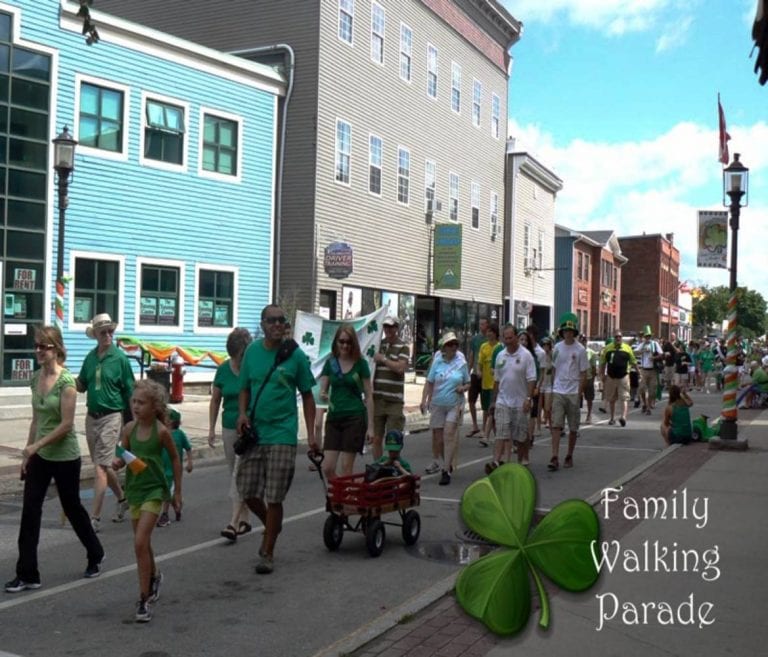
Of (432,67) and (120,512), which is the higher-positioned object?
(432,67)

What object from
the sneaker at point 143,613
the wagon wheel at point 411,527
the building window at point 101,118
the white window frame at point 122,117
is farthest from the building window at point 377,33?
the sneaker at point 143,613

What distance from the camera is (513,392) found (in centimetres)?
1038

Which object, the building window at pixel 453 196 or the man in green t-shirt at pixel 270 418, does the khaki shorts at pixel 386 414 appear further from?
the building window at pixel 453 196

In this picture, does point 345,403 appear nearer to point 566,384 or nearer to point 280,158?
point 566,384

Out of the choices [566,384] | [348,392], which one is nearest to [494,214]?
[566,384]

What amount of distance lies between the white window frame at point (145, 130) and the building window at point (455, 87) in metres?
12.9

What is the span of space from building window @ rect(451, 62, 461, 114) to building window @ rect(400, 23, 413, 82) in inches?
129

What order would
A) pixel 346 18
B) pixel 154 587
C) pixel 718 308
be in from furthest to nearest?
pixel 718 308, pixel 346 18, pixel 154 587

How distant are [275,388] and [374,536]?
157 centimetres

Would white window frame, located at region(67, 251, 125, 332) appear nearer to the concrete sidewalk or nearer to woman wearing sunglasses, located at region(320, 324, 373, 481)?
woman wearing sunglasses, located at region(320, 324, 373, 481)

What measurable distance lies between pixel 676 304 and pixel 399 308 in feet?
200

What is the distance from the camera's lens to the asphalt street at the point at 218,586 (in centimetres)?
501

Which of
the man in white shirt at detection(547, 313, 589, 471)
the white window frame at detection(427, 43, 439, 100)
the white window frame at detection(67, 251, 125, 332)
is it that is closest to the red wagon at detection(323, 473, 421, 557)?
the man in white shirt at detection(547, 313, 589, 471)

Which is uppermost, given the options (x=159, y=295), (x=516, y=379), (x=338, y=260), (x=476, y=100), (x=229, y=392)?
(x=476, y=100)
